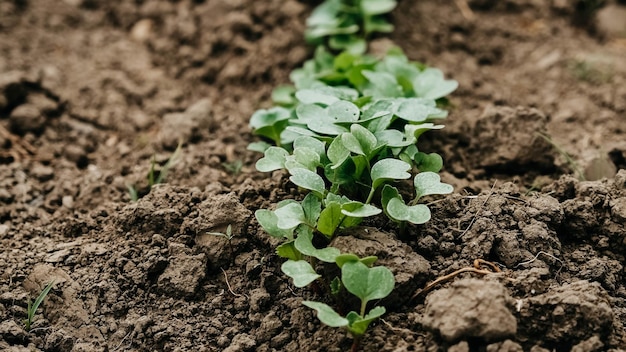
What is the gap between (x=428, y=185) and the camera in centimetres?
225

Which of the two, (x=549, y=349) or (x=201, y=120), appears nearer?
(x=549, y=349)

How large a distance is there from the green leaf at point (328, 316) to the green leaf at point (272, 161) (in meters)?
0.55

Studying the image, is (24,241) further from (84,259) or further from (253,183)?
(253,183)

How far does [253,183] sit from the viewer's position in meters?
2.56

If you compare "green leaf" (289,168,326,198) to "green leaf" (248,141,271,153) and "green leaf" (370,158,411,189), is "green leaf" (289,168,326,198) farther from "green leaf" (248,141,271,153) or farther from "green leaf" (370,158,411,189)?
"green leaf" (248,141,271,153)

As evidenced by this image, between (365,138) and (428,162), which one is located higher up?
(365,138)

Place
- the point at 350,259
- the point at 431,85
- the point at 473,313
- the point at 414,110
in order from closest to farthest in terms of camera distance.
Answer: the point at 473,313, the point at 350,259, the point at 414,110, the point at 431,85

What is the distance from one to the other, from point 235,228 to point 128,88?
1.46 metres

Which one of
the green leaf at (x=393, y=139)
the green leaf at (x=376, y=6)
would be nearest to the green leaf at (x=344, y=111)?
the green leaf at (x=393, y=139)

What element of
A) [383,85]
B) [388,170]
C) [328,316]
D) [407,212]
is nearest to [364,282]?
[328,316]

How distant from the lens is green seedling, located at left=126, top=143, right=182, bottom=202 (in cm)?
273

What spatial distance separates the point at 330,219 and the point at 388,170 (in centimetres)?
25

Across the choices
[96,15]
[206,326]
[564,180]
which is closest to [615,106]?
[564,180]

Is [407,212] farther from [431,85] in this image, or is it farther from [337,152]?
[431,85]
